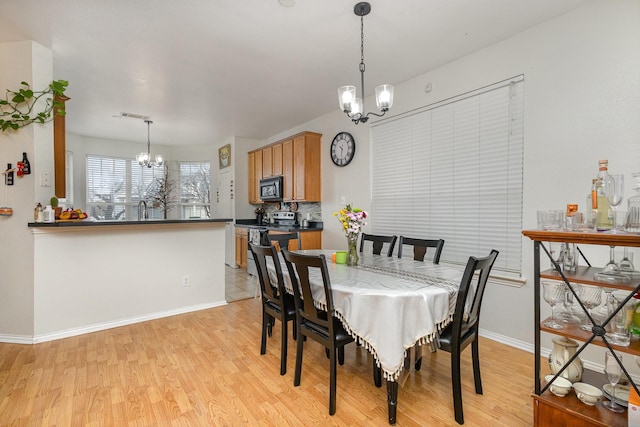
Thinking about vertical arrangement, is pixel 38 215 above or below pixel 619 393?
above

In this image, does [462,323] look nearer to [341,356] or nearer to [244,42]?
[341,356]

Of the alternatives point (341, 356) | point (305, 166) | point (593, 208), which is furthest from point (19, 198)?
point (593, 208)

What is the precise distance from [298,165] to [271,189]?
0.91m

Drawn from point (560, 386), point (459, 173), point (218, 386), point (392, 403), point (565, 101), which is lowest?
point (218, 386)

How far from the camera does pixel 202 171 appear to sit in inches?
289

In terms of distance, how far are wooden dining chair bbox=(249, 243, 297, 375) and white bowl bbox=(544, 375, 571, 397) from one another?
5.15 ft

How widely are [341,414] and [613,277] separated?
156 cm

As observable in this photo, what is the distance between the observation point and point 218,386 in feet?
6.98

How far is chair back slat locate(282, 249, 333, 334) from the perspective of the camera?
180cm

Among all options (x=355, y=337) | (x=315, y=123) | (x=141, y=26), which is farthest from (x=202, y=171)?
(x=355, y=337)

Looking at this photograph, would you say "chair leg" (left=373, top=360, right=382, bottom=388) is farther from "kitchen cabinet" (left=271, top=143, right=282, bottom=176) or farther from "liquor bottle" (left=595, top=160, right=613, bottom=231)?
"kitchen cabinet" (left=271, top=143, right=282, bottom=176)

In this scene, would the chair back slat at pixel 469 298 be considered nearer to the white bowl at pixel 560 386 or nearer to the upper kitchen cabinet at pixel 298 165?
the white bowl at pixel 560 386

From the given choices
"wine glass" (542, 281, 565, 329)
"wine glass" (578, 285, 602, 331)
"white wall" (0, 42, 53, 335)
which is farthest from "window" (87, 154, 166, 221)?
"wine glass" (578, 285, 602, 331)

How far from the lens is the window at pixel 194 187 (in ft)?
24.0
